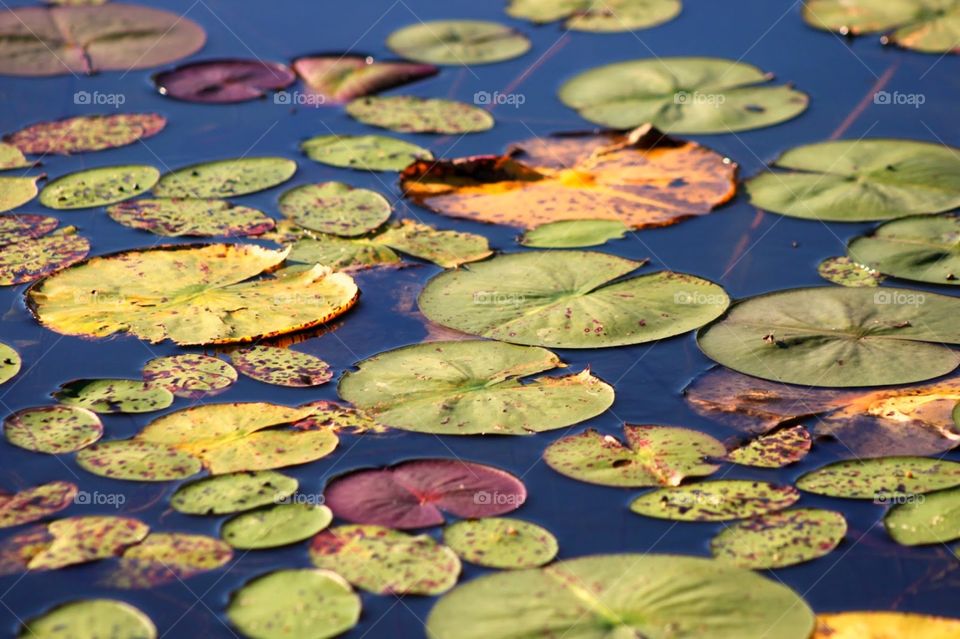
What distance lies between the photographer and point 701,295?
5.52m

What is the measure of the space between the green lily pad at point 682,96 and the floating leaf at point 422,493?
3.34 meters

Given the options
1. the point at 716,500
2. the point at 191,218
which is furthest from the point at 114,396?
the point at 716,500

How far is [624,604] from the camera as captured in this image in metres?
3.79

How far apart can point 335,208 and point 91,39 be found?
9.36 feet

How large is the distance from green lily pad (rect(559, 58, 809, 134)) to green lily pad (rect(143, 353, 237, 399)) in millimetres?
3093

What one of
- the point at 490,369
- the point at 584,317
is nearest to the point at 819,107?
the point at 584,317

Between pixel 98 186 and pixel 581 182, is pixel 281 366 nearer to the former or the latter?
pixel 98 186

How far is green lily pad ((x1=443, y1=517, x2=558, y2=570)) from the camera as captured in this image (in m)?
3.99

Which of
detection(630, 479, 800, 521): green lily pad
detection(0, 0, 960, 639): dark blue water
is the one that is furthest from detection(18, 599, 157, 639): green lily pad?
detection(630, 479, 800, 521): green lily pad

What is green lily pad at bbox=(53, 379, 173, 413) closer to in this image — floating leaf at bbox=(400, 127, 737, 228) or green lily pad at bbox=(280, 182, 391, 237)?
green lily pad at bbox=(280, 182, 391, 237)

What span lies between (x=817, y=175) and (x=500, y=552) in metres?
3.43

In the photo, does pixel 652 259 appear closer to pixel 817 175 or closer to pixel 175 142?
pixel 817 175

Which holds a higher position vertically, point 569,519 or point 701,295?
point 701,295

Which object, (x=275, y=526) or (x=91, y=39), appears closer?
(x=275, y=526)
